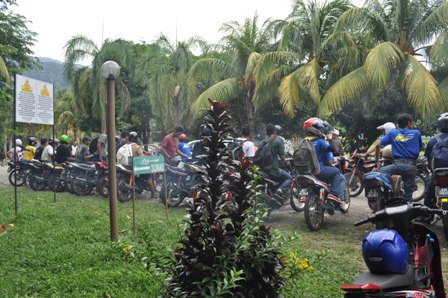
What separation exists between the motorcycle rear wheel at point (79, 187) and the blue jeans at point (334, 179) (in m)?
7.20

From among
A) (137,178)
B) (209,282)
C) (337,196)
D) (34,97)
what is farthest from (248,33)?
(209,282)

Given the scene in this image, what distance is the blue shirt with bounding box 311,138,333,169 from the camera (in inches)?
287

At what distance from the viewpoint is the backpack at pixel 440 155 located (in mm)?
6379

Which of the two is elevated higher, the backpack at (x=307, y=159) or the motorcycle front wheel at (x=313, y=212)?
the backpack at (x=307, y=159)

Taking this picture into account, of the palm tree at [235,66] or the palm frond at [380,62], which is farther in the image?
the palm tree at [235,66]

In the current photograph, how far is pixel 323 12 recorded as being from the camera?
16.8m

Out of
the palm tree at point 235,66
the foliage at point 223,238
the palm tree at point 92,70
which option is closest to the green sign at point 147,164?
the foliage at point 223,238

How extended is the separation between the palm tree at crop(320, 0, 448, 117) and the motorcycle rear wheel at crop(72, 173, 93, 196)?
23.1ft

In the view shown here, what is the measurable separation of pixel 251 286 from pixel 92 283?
198cm

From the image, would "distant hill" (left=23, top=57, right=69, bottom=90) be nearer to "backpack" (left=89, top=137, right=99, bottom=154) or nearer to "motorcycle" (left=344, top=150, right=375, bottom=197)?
"backpack" (left=89, top=137, right=99, bottom=154)

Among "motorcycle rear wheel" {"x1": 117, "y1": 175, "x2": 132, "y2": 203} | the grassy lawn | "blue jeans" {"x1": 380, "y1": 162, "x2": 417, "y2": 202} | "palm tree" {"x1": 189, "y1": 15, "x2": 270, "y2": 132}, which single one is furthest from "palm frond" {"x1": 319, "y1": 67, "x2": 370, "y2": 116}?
"blue jeans" {"x1": 380, "y1": 162, "x2": 417, "y2": 202}

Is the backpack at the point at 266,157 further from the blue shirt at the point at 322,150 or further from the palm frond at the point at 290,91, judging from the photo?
the palm frond at the point at 290,91

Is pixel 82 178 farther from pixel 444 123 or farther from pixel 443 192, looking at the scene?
pixel 443 192

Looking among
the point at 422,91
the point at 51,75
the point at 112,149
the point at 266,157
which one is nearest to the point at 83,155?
the point at 266,157
